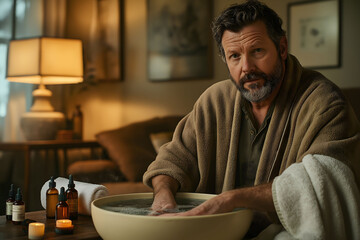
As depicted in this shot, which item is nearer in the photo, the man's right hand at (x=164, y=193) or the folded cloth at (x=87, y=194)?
the man's right hand at (x=164, y=193)

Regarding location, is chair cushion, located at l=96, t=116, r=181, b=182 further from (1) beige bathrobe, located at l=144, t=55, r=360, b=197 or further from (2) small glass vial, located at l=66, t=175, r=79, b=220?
(2) small glass vial, located at l=66, t=175, r=79, b=220

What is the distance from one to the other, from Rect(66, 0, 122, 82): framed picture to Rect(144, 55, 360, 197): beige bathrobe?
9.41 feet

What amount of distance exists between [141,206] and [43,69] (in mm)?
2696

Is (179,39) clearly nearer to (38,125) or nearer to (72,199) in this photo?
(38,125)

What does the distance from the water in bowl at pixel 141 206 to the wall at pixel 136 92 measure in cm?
227

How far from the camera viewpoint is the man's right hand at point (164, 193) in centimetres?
136

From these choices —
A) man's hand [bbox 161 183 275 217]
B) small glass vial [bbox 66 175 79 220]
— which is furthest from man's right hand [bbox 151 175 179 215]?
small glass vial [bbox 66 175 79 220]

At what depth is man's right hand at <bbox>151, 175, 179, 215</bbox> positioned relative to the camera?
1.36 meters

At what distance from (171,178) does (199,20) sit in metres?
2.49

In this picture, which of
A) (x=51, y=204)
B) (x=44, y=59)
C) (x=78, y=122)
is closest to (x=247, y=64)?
(x=51, y=204)

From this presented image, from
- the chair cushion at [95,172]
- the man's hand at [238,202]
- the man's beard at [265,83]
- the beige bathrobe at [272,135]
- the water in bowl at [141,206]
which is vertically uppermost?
the man's beard at [265,83]

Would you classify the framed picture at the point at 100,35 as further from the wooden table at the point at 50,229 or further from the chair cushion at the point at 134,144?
the wooden table at the point at 50,229

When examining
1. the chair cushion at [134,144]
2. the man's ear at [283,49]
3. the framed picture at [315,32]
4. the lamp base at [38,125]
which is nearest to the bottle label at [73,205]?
the man's ear at [283,49]

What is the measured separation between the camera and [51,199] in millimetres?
1576
